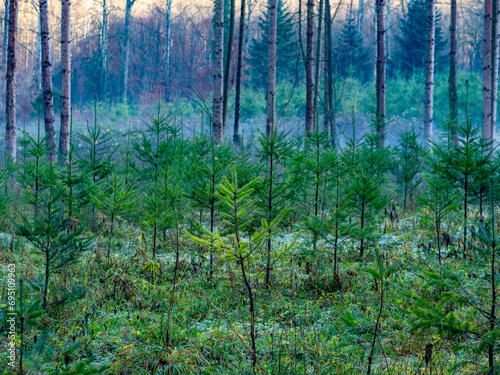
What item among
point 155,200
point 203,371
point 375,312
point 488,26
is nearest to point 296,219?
point 155,200

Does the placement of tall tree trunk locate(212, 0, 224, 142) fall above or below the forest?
above

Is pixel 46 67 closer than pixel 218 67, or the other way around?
pixel 46 67

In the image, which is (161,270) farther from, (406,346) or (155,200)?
(406,346)

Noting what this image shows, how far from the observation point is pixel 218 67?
42.7 feet

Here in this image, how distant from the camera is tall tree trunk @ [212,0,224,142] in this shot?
41.4 ft

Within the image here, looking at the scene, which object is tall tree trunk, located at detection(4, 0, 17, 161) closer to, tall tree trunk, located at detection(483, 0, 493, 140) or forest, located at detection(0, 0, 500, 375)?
forest, located at detection(0, 0, 500, 375)

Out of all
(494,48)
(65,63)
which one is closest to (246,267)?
(65,63)

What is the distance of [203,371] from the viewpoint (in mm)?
3414

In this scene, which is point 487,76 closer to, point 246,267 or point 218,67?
point 218,67

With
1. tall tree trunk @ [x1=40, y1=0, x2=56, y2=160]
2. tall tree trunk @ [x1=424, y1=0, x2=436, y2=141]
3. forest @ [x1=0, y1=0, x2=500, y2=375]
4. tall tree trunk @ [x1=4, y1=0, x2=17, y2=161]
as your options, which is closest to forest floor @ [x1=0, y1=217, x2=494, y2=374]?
forest @ [x1=0, y1=0, x2=500, y2=375]

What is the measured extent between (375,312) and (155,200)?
350 centimetres

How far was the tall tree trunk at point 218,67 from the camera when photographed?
1262 centimetres

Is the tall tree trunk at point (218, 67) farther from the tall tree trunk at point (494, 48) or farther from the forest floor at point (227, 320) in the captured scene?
the tall tree trunk at point (494, 48)

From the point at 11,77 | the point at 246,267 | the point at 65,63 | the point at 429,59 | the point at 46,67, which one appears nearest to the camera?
the point at 246,267
